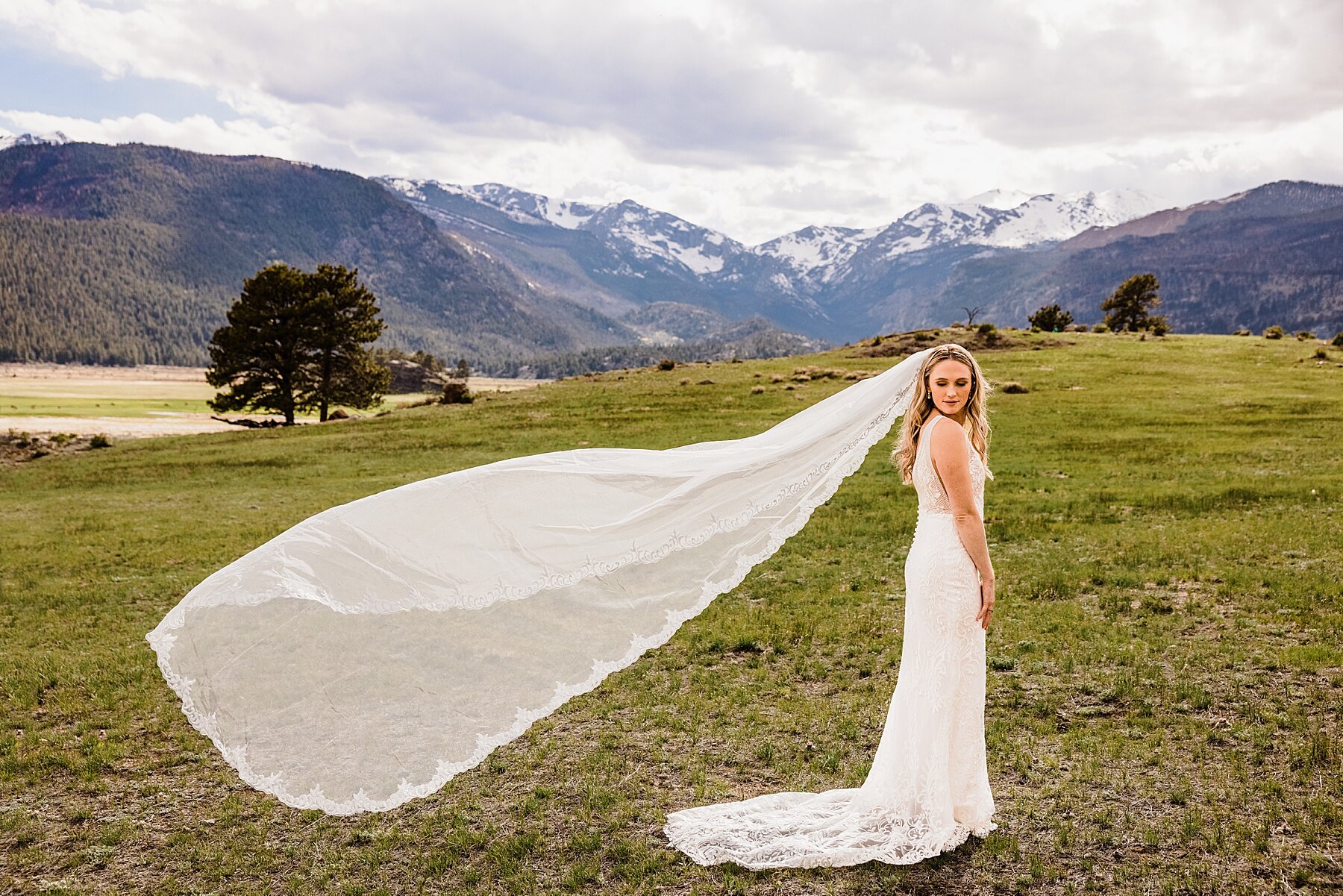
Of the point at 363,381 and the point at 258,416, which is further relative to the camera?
the point at 258,416

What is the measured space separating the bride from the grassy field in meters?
0.22

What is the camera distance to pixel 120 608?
15609mm

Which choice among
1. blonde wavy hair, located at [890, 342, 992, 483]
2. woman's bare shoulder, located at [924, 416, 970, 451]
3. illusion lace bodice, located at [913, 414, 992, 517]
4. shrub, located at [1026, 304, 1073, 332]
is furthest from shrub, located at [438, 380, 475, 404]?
shrub, located at [1026, 304, 1073, 332]

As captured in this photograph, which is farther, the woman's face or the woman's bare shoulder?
the woman's face

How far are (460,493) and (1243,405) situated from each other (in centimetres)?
4137

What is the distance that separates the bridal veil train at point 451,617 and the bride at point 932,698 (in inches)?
2.0

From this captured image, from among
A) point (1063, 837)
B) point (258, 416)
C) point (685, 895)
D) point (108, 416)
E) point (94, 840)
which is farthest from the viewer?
point (258, 416)

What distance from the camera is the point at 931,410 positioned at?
277 inches

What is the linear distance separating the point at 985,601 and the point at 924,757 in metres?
1.52

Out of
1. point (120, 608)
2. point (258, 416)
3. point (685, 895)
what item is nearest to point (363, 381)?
point (258, 416)

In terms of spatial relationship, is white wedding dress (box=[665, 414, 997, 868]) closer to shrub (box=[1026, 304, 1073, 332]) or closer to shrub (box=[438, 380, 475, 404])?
shrub (box=[438, 380, 475, 404])

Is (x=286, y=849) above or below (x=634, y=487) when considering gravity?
below

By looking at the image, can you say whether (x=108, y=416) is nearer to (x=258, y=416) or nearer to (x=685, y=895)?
(x=258, y=416)

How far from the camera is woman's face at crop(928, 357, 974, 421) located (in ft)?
22.0
